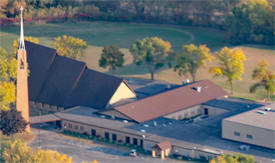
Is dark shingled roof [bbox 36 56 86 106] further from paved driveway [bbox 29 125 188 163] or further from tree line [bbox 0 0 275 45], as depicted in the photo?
tree line [bbox 0 0 275 45]

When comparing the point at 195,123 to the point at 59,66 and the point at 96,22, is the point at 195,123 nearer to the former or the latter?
the point at 59,66

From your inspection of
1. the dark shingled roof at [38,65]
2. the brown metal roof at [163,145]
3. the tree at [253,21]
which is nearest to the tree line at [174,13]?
the tree at [253,21]

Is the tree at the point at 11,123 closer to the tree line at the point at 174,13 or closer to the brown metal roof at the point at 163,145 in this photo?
the brown metal roof at the point at 163,145

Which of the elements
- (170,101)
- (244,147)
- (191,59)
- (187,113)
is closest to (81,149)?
(170,101)

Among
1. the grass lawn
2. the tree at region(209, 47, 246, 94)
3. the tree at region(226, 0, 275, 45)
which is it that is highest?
the tree at region(226, 0, 275, 45)

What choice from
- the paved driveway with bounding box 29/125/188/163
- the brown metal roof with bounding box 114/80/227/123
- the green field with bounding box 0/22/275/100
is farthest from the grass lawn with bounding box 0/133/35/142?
the green field with bounding box 0/22/275/100

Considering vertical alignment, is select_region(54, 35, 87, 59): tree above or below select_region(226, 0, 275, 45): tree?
below
